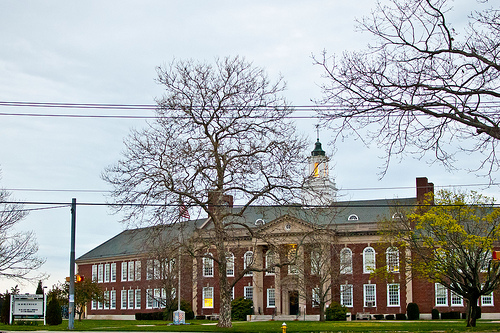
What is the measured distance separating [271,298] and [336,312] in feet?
38.5

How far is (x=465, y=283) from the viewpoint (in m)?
37.7

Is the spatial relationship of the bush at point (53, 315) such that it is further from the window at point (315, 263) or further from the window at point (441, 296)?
the window at point (441, 296)

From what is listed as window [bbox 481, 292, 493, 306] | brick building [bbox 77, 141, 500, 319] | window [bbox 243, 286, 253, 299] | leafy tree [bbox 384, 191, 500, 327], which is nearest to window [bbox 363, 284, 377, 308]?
brick building [bbox 77, 141, 500, 319]

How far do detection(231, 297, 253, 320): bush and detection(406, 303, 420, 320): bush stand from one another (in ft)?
53.2

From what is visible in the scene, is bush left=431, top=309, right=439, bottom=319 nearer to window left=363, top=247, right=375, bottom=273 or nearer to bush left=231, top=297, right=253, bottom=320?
window left=363, top=247, right=375, bottom=273

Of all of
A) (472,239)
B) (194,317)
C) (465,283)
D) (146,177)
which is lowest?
(194,317)

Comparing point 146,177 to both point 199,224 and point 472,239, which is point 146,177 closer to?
point 472,239

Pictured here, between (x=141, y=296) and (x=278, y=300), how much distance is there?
19.7m

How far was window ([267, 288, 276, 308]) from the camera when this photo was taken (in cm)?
7231

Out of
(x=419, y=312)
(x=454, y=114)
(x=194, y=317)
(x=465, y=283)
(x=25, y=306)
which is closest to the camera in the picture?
(x=454, y=114)

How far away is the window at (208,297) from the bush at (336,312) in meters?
17.3

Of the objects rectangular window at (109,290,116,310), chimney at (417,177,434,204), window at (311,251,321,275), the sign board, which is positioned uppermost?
chimney at (417,177,434,204)

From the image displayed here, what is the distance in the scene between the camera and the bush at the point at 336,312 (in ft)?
204

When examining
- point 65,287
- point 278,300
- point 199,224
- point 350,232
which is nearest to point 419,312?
point 350,232
